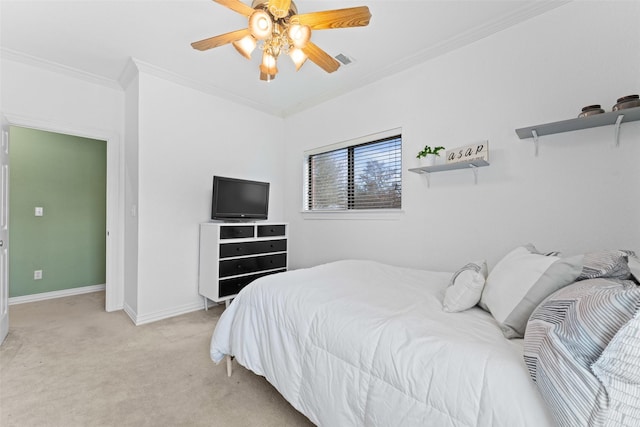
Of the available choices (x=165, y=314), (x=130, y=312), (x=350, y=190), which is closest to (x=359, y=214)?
(x=350, y=190)

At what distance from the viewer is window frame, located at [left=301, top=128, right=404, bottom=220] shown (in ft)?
9.56

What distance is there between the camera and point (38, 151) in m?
3.59

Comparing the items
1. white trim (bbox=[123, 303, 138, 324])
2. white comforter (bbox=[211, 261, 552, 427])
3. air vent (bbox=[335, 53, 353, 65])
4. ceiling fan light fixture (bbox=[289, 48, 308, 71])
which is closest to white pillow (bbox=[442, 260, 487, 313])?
white comforter (bbox=[211, 261, 552, 427])

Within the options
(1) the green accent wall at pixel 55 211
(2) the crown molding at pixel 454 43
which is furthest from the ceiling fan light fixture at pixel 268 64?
(1) the green accent wall at pixel 55 211

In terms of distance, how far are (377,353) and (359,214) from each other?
2187 millimetres

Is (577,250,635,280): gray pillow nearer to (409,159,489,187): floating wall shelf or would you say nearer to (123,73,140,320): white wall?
(409,159,489,187): floating wall shelf

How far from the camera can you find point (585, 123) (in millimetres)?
1785

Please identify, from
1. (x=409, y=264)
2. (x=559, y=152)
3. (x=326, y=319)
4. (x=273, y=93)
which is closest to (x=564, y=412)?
(x=326, y=319)

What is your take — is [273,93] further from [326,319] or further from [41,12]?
[326,319]

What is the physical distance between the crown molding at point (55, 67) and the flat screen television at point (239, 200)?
1582 millimetres

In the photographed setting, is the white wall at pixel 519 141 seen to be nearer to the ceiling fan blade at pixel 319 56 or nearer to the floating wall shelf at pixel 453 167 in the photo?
the floating wall shelf at pixel 453 167

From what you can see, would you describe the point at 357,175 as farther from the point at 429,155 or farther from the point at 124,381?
the point at 124,381

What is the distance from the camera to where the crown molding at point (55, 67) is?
8.64 feet

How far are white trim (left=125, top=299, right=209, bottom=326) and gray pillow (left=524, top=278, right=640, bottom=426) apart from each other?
10.4 ft
